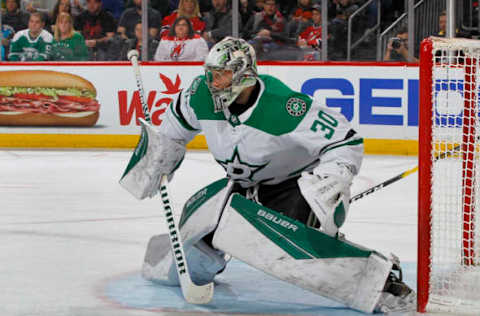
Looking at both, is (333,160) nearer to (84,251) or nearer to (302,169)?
(302,169)

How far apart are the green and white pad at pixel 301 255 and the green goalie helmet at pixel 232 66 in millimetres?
340

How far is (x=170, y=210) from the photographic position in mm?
3135

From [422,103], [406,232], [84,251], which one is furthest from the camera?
[406,232]

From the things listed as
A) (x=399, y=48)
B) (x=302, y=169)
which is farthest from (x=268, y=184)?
(x=399, y=48)

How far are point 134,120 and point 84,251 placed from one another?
4.51 meters

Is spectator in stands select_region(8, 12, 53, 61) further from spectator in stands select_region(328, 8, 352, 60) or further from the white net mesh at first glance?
the white net mesh

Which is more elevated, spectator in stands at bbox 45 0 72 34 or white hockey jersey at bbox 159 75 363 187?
spectator in stands at bbox 45 0 72 34

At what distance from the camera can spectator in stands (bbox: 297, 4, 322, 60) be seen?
8070 mm

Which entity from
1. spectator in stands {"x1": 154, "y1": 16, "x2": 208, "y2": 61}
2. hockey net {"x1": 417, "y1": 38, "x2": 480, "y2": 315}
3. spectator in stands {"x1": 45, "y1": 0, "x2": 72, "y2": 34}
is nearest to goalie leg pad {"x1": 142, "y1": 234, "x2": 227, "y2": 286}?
hockey net {"x1": 417, "y1": 38, "x2": 480, "y2": 315}

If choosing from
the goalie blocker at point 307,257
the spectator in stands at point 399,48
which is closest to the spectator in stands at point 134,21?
the spectator in stands at point 399,48

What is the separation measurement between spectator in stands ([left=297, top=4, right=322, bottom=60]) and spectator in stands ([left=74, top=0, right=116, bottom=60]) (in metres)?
1.71

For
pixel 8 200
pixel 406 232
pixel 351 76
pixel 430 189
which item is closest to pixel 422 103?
pixel 430 189

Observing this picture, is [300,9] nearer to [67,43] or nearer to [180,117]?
[67,43]

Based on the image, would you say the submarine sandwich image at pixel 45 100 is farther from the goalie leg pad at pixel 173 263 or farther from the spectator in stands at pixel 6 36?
the goalie leg pad at pixel 173 263
